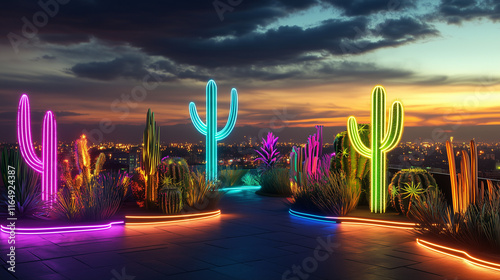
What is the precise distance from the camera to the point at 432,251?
8.32 m

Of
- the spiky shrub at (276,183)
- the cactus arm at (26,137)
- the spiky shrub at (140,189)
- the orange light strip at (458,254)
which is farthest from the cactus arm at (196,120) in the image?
the orange light strip at (458,254)

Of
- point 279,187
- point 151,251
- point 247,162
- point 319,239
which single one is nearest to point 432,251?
point 319,239

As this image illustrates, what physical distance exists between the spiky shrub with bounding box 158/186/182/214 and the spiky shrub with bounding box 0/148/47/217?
2635 millimetres

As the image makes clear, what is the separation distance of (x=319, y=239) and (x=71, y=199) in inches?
214

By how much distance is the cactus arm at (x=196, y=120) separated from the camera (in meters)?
19.9

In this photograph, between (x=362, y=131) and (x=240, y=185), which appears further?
(x=240, y=185)

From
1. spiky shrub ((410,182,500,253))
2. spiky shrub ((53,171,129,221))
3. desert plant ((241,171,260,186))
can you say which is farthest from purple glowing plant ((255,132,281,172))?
spiky shrub ((410,182,500,253))

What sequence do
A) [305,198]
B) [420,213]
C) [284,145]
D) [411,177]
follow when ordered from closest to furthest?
[420,213]
[411,177]
[305,198]
[284,145]

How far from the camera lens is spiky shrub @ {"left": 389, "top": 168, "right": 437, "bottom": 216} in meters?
11.5

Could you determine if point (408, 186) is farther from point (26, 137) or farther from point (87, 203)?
point (26, 137)

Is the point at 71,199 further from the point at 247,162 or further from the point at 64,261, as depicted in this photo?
the point at 247,162

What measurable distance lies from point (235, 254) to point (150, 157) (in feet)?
16.8

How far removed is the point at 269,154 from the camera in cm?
2158

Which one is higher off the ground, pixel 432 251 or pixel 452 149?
pixel 452 149
